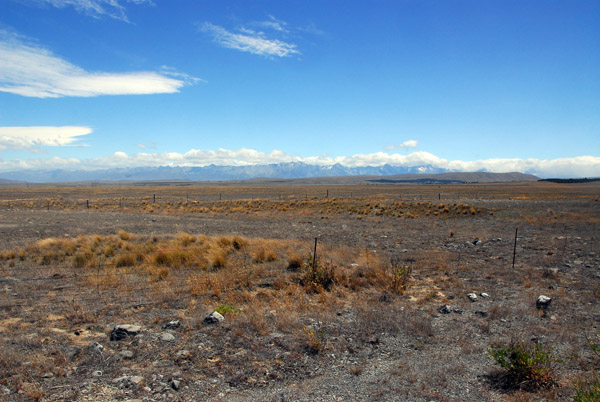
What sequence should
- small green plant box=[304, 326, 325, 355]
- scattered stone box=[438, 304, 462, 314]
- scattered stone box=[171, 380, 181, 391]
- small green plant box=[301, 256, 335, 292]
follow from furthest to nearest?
1. small green plant box=[301, 256, 335, 292]
2. scattered stone box=[438, 304, 462, 314]
3. small green plant box=[304, 326, 325, 355]
4. scattered stone box=[171, 380, 181, 391]

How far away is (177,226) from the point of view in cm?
2503

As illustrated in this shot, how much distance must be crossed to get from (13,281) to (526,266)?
55.3 ft

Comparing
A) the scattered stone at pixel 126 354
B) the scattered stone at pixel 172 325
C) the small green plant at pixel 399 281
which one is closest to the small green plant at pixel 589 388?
the small green plant at pixel 399 281

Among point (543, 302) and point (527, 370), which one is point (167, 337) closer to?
point (527, 370)

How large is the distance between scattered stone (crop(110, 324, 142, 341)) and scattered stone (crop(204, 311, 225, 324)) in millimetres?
1308

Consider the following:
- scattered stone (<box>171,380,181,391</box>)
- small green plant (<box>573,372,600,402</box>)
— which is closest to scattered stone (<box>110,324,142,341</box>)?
scattered stone (<box>171,380,181,391</box>)

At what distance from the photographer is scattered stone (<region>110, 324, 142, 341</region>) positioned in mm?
6621

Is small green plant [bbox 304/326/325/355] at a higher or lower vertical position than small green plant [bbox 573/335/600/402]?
lower

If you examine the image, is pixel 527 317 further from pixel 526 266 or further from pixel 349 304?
pixel 526 266

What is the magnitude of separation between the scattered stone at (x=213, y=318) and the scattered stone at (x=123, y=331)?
4.29 ft

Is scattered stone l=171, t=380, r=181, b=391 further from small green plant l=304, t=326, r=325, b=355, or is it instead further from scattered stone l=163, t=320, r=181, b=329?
small green plant l=304, t=326, r=325, b=355

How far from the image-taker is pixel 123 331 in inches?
265

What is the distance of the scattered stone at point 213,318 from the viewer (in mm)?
7531

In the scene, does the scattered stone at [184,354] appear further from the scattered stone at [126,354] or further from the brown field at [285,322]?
the scattered stone at [126,354]
